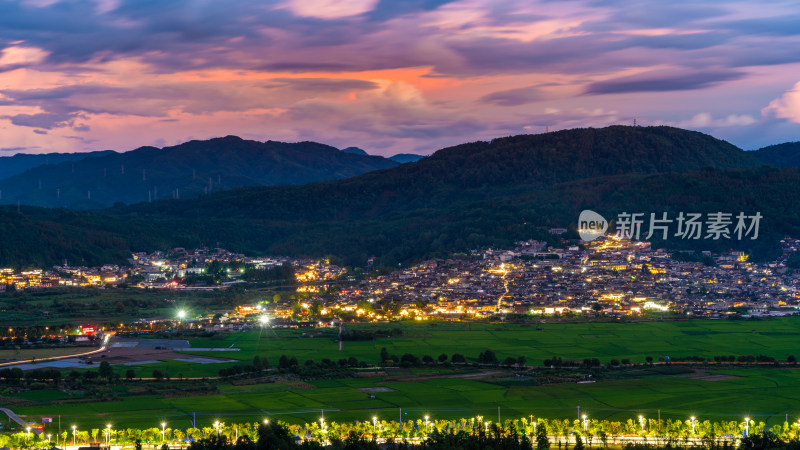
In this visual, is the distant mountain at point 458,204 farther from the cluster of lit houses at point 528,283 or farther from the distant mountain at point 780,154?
the distant mountain at point 780,154

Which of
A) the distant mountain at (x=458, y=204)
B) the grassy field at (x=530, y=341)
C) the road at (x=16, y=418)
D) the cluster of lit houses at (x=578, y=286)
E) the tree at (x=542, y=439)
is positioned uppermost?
the distant mountain at (x=458, y=204)

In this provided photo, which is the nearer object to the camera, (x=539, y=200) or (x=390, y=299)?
(x=390, y=299)

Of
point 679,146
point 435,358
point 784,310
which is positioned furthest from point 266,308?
point 679,146

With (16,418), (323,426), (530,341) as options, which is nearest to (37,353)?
(16,418)

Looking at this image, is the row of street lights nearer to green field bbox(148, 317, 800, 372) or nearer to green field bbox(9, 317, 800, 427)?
green field bbox(9, 317, 800, 427)

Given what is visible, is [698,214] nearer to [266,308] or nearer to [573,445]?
[266,308]

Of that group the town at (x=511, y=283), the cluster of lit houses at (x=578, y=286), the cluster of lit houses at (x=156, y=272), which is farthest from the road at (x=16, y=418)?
the cluster of lit houses at (x=156, y=272)

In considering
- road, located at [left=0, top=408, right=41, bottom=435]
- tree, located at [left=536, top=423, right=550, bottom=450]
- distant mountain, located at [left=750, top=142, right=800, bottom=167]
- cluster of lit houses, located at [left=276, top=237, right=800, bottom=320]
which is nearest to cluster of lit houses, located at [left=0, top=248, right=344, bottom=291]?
cluster of lit houses, located at [left=276, top=237, right=800, bottom=320]
